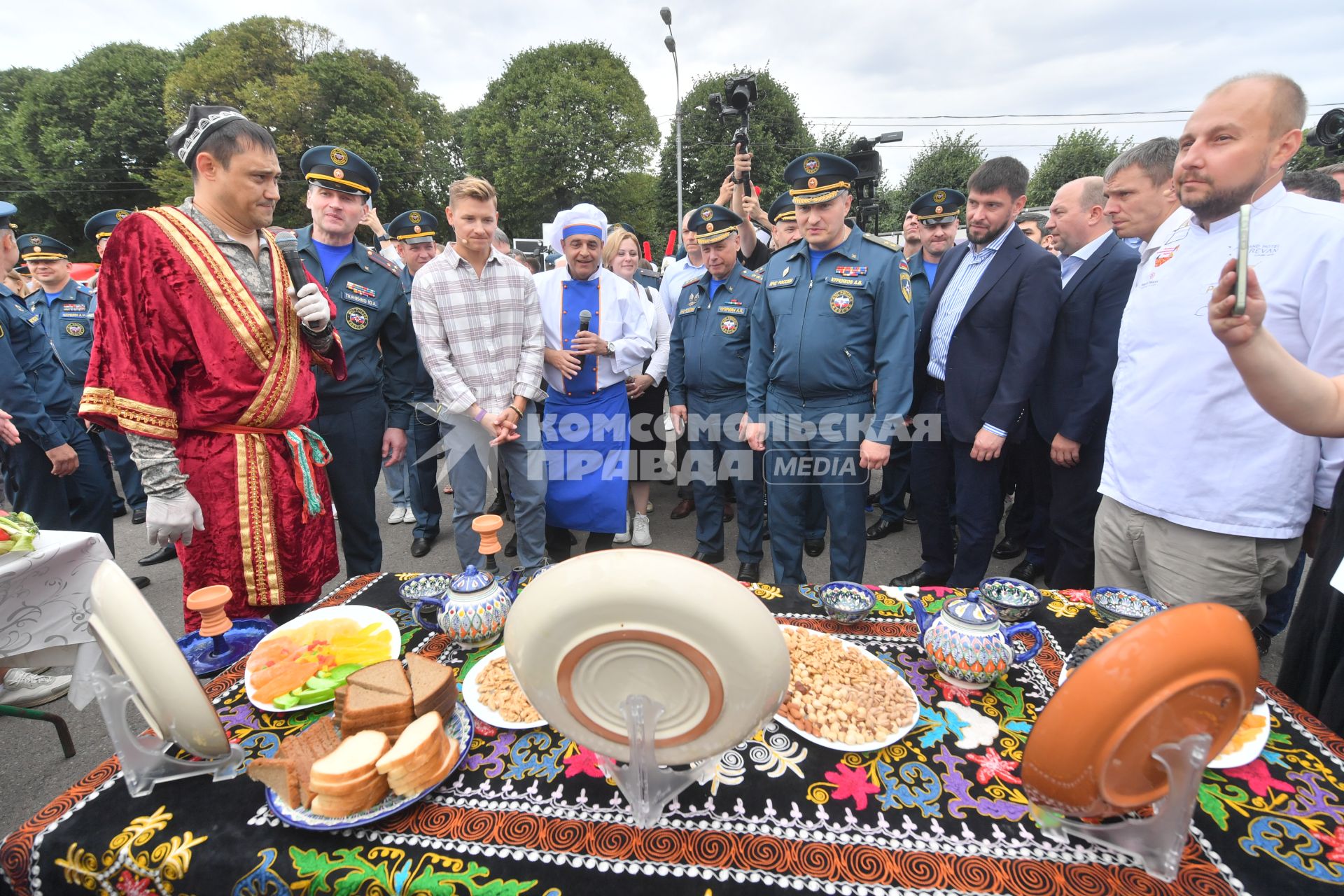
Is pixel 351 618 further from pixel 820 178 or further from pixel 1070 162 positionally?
pixel 1070 162

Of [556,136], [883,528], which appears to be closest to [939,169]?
[556,136]

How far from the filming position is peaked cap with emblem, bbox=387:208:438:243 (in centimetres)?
541

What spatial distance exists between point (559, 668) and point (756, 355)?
8.51 feet

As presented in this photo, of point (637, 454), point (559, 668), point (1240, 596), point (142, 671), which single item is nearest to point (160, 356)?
point (142, 671)

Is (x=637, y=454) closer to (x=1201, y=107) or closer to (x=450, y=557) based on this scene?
(x=450, y=557)

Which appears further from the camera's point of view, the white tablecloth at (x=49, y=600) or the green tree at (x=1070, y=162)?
the green tree at (x=1070, y=162)

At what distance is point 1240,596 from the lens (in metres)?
1.75

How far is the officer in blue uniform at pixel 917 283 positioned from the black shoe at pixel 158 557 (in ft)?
16.6

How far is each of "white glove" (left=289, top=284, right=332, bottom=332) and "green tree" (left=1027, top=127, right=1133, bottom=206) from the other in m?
28.4

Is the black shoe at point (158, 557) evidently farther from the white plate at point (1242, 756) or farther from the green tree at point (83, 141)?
the green tree at point (83, 141)

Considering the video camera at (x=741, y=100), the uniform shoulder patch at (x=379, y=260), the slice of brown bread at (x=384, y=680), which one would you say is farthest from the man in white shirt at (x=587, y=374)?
the slice of brown bread at (x=384, y=680)

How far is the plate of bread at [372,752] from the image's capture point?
37.5 inches

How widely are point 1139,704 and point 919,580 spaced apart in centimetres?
293

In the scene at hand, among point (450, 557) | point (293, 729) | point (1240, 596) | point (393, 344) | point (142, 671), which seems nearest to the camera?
point (142, 671)
